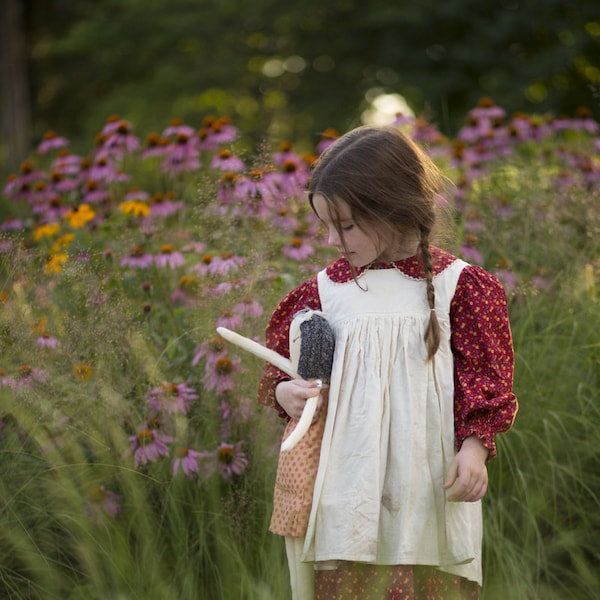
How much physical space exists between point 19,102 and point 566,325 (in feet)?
39.8

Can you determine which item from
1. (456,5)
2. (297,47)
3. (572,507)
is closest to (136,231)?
(572,507)

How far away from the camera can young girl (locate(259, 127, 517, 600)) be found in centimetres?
187

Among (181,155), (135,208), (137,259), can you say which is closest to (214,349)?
(137,259)

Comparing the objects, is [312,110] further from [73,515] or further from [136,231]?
[73,515]

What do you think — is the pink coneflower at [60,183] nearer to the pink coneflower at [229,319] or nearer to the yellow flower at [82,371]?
the pink coneflower at [229,319]

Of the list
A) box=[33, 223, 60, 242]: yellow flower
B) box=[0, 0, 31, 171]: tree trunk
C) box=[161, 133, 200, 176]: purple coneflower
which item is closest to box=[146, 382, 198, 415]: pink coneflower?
box=[33, 223, 60, 242]: yellow flower

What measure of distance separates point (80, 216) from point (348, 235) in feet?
7.24

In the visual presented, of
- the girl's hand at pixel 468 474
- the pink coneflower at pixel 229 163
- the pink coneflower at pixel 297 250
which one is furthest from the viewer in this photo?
the pink coneflower at pixel 229 163

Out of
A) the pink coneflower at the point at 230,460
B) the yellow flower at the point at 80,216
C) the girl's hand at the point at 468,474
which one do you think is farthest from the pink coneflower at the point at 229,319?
the yellow flower at the point at 80,216

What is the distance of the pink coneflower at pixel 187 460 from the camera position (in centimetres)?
258

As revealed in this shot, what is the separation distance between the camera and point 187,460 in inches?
102

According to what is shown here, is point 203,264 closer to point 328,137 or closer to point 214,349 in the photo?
point 214,349

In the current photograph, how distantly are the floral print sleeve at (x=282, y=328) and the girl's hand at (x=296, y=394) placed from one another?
7 cm

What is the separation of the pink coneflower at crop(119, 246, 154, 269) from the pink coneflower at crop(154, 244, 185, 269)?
0.03m
